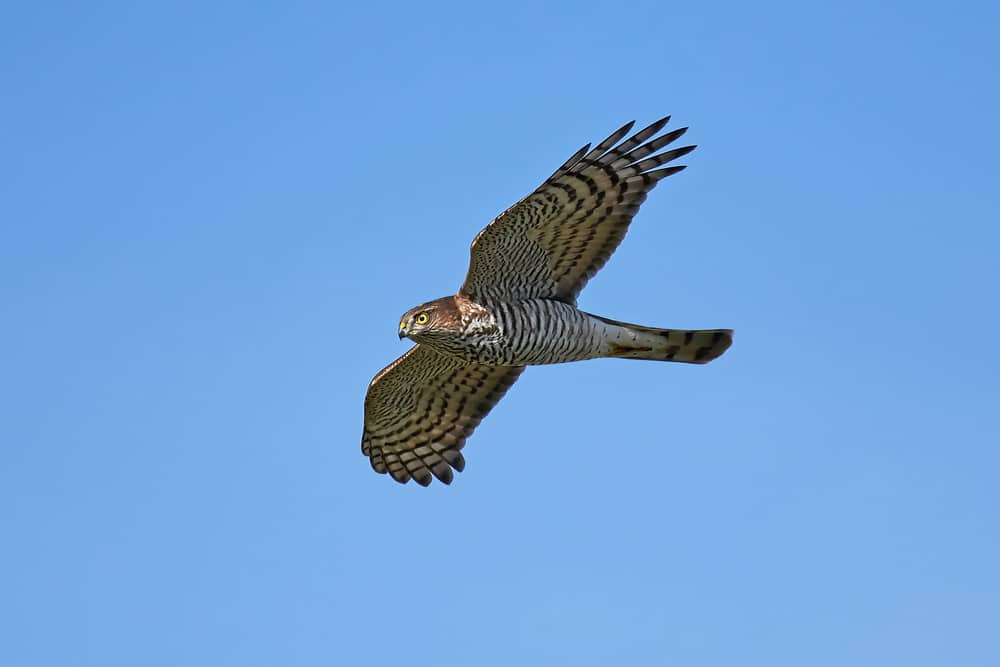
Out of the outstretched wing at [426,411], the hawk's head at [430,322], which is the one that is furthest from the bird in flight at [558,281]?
the outstretched wing at [426,411]

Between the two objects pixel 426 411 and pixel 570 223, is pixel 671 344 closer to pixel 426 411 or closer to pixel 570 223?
pixel 570 223

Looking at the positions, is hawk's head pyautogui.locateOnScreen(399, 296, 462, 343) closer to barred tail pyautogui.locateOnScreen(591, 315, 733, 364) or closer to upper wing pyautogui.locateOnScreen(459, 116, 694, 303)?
upper wing pyautogui.locateOnScreen(459, 116, 694, 303)

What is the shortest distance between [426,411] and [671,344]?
2.73 meters

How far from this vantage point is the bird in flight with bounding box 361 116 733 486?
12.7 meters

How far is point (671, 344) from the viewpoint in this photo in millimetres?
13695

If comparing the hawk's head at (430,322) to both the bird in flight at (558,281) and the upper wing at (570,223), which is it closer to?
the bird in flight at (558,281)

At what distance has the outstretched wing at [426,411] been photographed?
14.6 meters

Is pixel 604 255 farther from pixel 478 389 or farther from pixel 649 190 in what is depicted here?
pixel 478 389

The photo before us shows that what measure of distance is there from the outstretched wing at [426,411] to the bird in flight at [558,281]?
1.66 ft

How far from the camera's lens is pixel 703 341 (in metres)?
13.7

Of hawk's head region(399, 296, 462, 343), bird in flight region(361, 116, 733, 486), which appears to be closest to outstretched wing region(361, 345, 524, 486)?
bird in flight region(361, 116, 733, 486)

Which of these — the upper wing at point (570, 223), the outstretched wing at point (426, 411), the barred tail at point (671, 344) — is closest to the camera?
the upper wing at point (570, 223)

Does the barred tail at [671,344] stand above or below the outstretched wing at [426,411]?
below

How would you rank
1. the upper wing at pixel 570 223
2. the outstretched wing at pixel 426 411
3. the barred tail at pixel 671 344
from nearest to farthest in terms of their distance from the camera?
the upper wing at pixel 570 223 → the barred tail at pixel 671 344 → the outstretched wing at pixel 426 411
